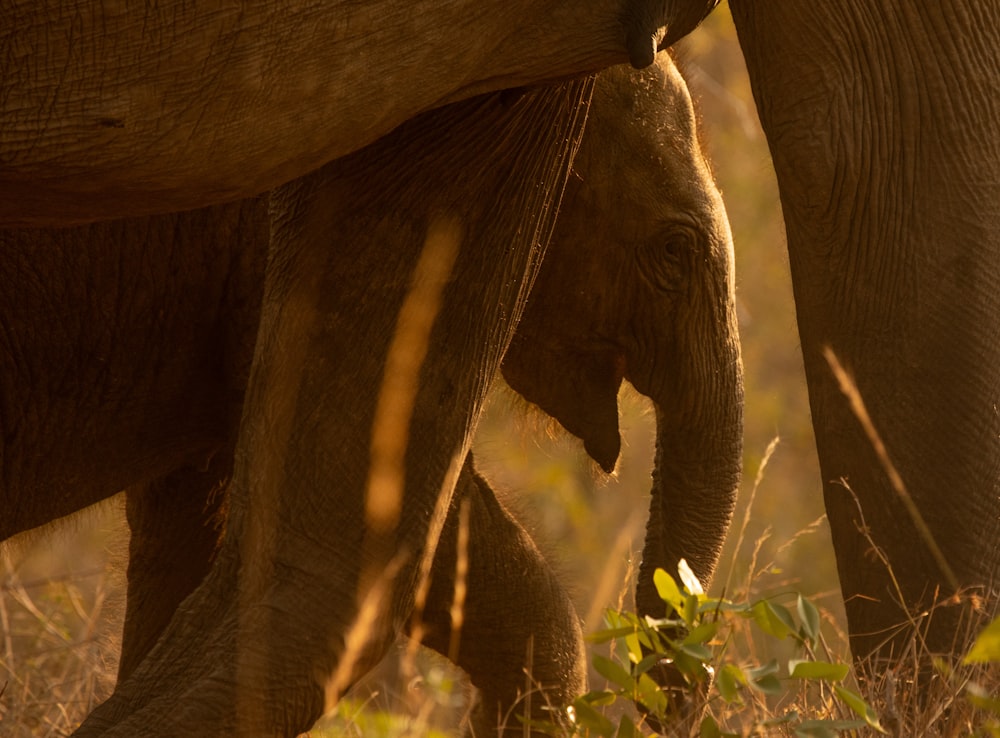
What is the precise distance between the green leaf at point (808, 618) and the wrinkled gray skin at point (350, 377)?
57cm

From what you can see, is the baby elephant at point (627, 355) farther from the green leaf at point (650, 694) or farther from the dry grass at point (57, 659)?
the green leaf at point (650, 694)

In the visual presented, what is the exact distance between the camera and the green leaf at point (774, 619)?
2.27m

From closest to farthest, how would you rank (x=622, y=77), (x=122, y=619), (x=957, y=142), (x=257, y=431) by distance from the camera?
(x=957, y=142) < (x=257, y=431) < (x=622, y=77) < (x=122, y=619)

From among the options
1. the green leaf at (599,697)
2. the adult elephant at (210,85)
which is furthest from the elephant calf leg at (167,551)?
the adult elephant at (210,85)

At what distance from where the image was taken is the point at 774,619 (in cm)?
229

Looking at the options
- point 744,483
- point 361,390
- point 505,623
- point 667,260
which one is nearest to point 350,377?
point 361,390

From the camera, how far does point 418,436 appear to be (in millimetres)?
2734

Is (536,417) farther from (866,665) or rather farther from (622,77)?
(866,665)

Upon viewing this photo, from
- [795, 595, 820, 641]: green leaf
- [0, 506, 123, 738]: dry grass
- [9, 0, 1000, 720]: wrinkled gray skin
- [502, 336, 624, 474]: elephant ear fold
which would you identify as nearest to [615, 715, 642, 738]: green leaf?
[795, 595, 820, 641]: green leaf

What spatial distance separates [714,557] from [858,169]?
1502mm

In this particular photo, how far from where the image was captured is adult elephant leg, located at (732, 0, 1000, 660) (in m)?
2.40

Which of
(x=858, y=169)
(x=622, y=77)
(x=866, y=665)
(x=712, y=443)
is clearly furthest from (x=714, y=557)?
(x=858, y=169)

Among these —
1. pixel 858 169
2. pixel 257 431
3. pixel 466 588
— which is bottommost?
pixel 466 588

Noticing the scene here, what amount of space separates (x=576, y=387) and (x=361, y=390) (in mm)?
1189
